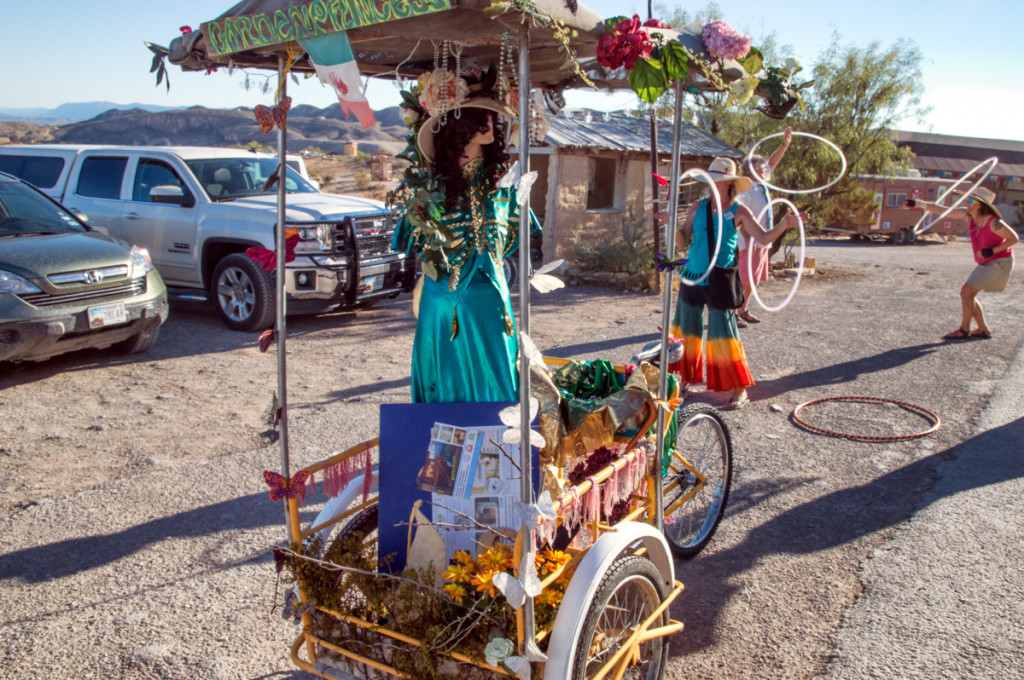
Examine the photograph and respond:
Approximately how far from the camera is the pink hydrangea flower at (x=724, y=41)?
249 cm

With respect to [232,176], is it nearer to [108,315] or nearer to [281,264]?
[108,315]

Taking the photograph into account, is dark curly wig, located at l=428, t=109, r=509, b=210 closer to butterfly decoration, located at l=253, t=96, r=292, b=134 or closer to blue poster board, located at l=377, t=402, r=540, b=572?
butterfly decoration, located at l=253, t=96, r=292, b=134

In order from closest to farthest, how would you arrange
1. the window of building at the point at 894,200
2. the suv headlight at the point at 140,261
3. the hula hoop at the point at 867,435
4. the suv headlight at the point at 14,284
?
1. the hula hoop at the point at 867,435
2. the suv headlight at the point at 14,284
3. the suv headlight at the point at 140,261
4. the window of building at the point at 894,200

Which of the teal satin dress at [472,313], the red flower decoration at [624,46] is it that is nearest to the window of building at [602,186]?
the teal satin dress at [472,313]

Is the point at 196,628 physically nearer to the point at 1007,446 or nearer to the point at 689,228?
the point at 689,228

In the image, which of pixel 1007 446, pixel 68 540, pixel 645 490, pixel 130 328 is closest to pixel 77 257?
pixel 130 328

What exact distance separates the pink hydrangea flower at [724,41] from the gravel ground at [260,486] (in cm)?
244

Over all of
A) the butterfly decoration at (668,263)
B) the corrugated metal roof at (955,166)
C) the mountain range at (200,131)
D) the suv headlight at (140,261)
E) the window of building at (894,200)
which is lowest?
the suv headlight at (140,261)

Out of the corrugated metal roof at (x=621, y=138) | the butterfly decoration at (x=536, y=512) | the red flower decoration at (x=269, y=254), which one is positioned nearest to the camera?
the butterfly decoration at (x=536, y=512)

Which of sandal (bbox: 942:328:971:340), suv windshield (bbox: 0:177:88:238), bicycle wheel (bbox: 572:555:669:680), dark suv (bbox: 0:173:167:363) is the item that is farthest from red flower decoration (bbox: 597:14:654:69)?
sandal (bbox: 942:328:971:340)

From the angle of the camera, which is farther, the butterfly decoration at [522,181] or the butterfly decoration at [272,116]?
the butterfly decoration at [272,116]

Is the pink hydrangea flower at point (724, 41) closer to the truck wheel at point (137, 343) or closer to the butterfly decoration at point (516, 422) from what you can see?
the butterfly decoration at point (516, 422)

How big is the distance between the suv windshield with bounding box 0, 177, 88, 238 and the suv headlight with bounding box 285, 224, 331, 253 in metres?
2.16

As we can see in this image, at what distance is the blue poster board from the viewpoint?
2.65 m
